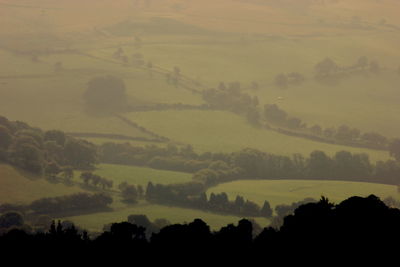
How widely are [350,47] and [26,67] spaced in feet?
246

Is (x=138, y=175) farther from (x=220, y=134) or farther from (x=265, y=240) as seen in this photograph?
(x=265, y=240)

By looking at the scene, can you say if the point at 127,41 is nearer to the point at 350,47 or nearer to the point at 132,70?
the point at 132,70

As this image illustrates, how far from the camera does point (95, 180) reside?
92562 millimetres

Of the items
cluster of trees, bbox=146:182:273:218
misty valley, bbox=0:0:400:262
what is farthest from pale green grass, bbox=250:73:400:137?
cluster of trees, bbox=146:182:273:218

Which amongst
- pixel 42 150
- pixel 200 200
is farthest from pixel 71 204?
pixel 42 150

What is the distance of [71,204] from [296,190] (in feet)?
91.8

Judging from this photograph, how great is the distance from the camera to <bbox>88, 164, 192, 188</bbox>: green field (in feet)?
317

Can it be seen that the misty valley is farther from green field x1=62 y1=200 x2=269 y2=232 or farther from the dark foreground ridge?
green field x1=62 y1=200 x2=269 y2=232

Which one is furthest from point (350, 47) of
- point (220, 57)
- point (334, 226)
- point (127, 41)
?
point (334, 226)

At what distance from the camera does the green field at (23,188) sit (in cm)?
8459

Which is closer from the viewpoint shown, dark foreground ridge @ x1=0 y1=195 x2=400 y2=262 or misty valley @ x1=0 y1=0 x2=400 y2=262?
dark foreground ridge @ x1=0 y1=195 x2=400 y2=262

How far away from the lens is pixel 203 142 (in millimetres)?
121750

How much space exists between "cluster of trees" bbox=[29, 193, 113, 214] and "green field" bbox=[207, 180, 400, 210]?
1515cm

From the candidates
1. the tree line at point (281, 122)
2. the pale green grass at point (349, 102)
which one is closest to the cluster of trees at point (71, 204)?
the tree line at point (281, 122)
